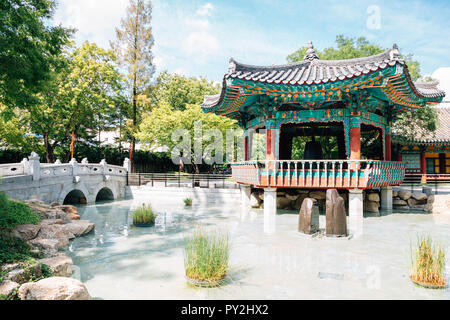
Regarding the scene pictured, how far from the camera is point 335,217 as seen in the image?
8.46 m

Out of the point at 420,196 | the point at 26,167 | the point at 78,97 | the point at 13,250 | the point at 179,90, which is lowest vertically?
the point at 13,250

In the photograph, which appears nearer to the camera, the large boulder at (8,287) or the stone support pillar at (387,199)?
the large boulder at (8,287)

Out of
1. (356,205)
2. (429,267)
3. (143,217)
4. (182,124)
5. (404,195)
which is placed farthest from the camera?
(182,124)

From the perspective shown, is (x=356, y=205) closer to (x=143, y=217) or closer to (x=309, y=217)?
(x=309, y=217)

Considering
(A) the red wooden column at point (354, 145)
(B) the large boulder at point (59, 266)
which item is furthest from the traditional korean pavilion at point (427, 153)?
(B) the large boulder at point (59, 266)

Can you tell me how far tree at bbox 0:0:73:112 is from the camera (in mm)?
7867

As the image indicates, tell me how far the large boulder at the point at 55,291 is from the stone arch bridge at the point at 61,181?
9.47 meters

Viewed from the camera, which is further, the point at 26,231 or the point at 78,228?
the point at 78,228

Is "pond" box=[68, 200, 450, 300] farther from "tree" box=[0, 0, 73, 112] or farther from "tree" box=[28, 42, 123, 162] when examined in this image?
"tree" box=[28, 42, 123, 162]

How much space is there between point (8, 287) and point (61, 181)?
12.6 meters

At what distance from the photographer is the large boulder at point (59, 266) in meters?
5.59

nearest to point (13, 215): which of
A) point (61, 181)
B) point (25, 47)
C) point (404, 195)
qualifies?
point (25, 47)

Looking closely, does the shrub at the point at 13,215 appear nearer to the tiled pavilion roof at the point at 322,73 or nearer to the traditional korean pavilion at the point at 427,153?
the tiled pavilion roof at the point at 322,73

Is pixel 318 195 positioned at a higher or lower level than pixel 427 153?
lower
